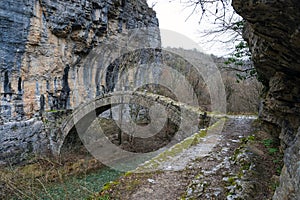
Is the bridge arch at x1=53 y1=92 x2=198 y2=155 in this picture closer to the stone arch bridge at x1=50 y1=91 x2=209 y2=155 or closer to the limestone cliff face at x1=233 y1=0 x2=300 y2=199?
the stone arch bridge at x1=50 y1=91 x2=209 y2=155

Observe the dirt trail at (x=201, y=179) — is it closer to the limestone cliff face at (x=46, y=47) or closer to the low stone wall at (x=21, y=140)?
the low stone wall at (x=21, y=140)

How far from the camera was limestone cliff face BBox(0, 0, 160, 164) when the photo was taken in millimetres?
8320

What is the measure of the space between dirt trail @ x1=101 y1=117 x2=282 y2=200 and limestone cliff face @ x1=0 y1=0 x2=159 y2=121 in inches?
284

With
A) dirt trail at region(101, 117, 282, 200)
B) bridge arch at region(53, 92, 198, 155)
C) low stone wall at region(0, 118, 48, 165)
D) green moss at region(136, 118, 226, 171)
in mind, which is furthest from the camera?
bridge arch at region(53, 92, 198, 155)

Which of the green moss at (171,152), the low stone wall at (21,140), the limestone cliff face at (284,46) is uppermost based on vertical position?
the limestone cliff face at (284,46)

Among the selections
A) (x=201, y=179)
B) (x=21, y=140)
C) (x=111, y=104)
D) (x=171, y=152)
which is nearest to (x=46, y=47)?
(x=21, y=140)

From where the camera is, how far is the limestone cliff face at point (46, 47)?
832cm

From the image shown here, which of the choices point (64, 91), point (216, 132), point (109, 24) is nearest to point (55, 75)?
point (64, 91)

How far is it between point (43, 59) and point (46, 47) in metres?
0.54

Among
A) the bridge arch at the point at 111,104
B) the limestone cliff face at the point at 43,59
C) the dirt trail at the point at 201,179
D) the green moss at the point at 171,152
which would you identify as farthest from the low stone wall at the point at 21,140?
the dirt trail at the point at 201,179

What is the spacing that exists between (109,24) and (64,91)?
4.40m

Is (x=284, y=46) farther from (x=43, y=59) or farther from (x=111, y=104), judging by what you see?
(x=111, y=104)

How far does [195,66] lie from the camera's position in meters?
14.2

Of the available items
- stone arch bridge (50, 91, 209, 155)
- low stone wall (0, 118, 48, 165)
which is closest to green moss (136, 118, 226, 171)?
stone arch bridge (50, 91, 209, 155)
